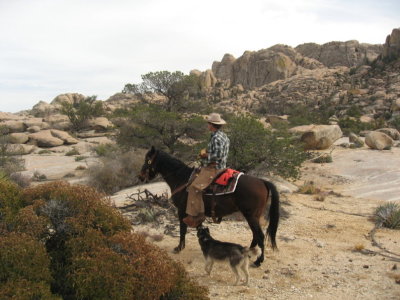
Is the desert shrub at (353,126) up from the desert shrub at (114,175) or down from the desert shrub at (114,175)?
down

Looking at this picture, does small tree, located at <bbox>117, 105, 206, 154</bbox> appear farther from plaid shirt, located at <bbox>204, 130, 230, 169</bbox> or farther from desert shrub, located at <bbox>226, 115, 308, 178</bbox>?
plaid shirt, located at <bbox>204, 130, 230, 169</bbox>

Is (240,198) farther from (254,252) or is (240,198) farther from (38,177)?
(38,177)

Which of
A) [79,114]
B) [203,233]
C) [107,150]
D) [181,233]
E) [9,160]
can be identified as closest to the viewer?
[203,233]

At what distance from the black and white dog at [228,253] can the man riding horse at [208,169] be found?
56 centimetres

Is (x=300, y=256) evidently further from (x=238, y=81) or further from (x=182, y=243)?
(x=238, y=81)

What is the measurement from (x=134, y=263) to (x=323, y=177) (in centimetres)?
1500

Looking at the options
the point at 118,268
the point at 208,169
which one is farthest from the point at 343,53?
the point at 118,268

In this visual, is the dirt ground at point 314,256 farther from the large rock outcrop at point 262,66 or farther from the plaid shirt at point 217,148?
the large rock outcrop at point 262,66

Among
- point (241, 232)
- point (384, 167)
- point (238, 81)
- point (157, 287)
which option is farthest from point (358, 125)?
point (238, 81)

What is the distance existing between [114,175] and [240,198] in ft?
27.5

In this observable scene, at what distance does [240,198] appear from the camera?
6852mm

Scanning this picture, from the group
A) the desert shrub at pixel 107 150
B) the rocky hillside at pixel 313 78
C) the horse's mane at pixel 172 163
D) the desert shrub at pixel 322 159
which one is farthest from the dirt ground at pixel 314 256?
the rocky hillside at pixel 313 78

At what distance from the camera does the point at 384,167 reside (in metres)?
17.5

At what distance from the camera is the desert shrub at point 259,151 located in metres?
13.6
